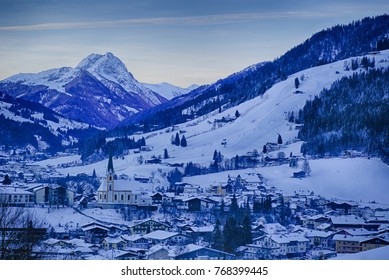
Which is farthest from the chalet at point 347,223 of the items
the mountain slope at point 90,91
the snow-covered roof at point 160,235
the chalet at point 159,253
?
the mountain slope at point 90,91

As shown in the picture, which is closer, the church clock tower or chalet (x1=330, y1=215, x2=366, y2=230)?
chalet (x1=330, y1=215, x2=366, y2=230)

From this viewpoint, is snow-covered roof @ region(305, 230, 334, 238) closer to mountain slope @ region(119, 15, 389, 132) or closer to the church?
the church

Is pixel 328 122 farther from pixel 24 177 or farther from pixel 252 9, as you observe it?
pixel 24 177

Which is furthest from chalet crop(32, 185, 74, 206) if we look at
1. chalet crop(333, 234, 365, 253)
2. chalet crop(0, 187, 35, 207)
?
chalet crop(333, 234, 365, 253)

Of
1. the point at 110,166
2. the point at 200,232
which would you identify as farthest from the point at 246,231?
the point at 110,166

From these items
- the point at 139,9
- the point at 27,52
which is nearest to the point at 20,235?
the point at 27,52

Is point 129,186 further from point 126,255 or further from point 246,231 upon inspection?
point 246,231
